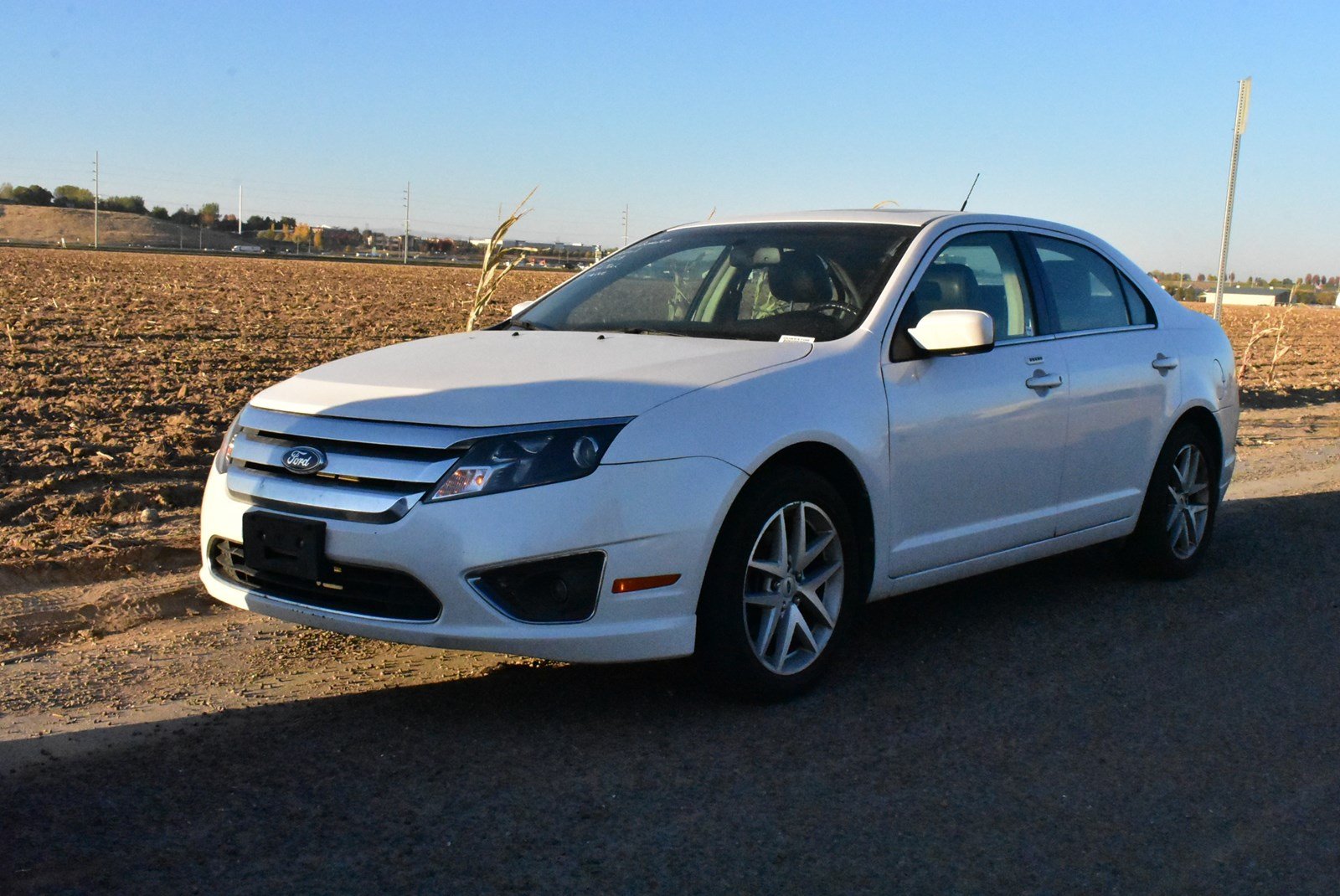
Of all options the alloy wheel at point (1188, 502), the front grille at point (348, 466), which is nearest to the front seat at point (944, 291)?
the alloy wheel at point (1188, 502)

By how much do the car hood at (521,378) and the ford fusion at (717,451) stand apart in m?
0.01

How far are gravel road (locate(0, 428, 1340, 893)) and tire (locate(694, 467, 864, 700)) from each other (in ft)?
0.46

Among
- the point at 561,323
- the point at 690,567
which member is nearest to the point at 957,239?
the point at 561,323

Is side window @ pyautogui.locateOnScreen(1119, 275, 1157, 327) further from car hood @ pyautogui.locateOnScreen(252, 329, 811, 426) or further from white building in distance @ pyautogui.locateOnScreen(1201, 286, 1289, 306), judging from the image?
white building in distance @ pyautogui.locateOnScreen(1201, 286, 1289, 306)

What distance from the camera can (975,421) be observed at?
16.5 ft

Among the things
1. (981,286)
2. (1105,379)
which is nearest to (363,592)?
(981,286)

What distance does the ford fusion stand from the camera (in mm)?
3926

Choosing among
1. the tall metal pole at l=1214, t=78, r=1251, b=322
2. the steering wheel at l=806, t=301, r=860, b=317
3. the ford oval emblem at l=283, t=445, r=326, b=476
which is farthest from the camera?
the tall metal pole at l=1214, t=78, r=1251, b=322

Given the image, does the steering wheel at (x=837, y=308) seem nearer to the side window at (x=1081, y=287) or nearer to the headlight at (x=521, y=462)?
the side window at (x=1081, y=287)

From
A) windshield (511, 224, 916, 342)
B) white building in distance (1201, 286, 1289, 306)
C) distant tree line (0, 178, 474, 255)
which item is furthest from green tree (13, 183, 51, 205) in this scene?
windshield (511, 224, 916, 342)

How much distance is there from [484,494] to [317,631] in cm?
165

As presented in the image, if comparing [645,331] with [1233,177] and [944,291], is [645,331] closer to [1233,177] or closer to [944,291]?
[944,291]

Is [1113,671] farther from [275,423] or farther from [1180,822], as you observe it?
[275,423]

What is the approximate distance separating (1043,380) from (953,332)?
80cm
